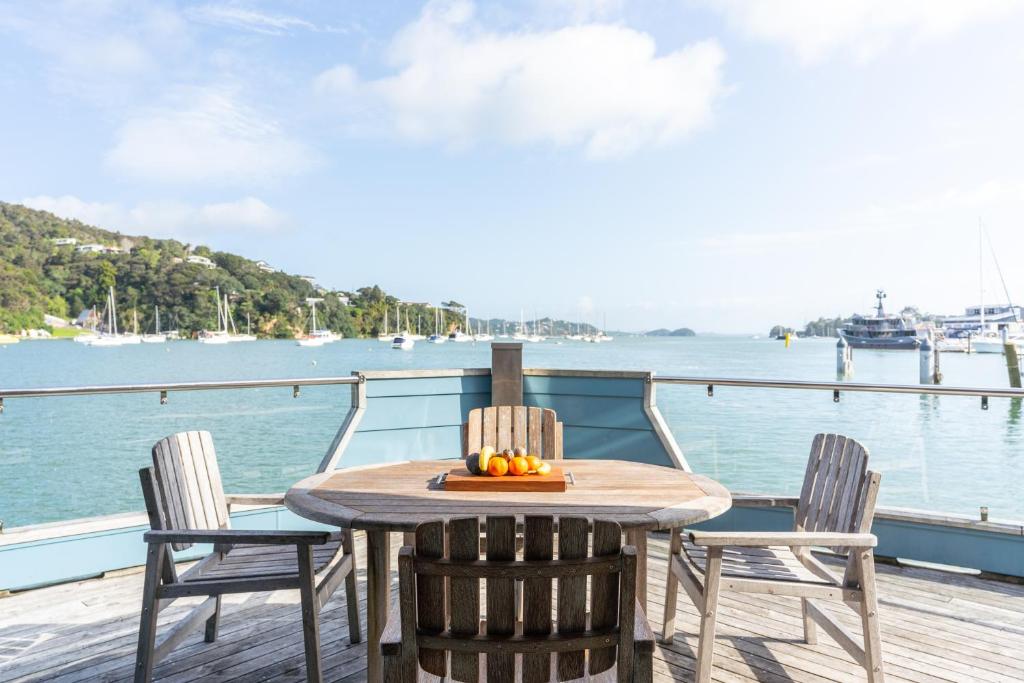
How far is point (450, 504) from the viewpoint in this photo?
2.17 metres

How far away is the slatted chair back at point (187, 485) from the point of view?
2344mm

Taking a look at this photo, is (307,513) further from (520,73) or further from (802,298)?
(802,298)

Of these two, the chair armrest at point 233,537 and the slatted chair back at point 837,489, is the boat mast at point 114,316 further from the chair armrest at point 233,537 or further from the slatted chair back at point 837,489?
the slatted chair back at point 837,489

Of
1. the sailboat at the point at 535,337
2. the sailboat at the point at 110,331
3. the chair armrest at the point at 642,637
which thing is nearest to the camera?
the chair armrest at the point at 642,637

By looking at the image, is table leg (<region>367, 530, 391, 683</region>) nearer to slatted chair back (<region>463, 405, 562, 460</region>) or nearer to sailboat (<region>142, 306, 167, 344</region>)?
slatted chair back (<region>463, 405, 562, 460</region>)

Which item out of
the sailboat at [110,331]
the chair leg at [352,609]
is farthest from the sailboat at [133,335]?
the chair leg at [352,609]

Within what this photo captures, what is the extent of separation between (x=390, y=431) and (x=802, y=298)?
32.8 meters

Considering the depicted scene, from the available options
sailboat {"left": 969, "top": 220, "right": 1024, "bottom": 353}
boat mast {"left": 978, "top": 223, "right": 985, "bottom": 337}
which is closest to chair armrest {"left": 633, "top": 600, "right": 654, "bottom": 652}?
sailboat {"left": 969, "top": 220, "right": 1024, "bottom": 353}

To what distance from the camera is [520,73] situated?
33.6 feet

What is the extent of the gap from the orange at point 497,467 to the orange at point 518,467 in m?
0.02

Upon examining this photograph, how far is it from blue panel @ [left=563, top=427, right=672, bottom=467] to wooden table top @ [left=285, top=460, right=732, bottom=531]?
1.84 metres

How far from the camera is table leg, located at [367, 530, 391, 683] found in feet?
7.36

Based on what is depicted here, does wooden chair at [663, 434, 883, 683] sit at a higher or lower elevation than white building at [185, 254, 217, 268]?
lower

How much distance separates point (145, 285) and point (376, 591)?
119 ft
